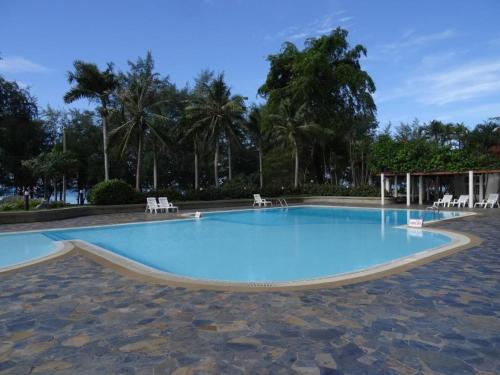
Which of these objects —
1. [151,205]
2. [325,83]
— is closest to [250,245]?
[151,205]

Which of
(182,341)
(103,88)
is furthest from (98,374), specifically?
(103,88)

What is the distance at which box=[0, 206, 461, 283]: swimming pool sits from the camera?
8.10 metres

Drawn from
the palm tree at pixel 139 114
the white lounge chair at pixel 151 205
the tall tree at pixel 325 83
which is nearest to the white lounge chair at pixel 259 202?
the white lounge chair at pixel 151 205

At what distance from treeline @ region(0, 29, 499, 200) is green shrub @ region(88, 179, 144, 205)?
247cm

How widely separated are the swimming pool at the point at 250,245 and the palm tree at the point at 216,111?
1135cm

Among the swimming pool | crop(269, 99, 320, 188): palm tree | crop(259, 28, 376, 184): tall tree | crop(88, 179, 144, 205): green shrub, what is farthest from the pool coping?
crop(259, 28, 376, 184): tall tree

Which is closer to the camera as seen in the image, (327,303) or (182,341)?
(182,341)

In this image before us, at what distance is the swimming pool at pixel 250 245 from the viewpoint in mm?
8102

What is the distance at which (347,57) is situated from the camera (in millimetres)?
33125

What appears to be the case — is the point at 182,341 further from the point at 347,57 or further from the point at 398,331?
the point at 347,57

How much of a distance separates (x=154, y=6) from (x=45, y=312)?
15.3 metres

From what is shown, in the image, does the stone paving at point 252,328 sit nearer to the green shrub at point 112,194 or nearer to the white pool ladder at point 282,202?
the green shrub at point 112,194

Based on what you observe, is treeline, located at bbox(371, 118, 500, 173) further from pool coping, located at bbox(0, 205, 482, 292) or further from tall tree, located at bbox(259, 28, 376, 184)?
pool coping, located at bbox(0, 205, 482, 292)

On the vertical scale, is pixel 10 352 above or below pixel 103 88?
below
